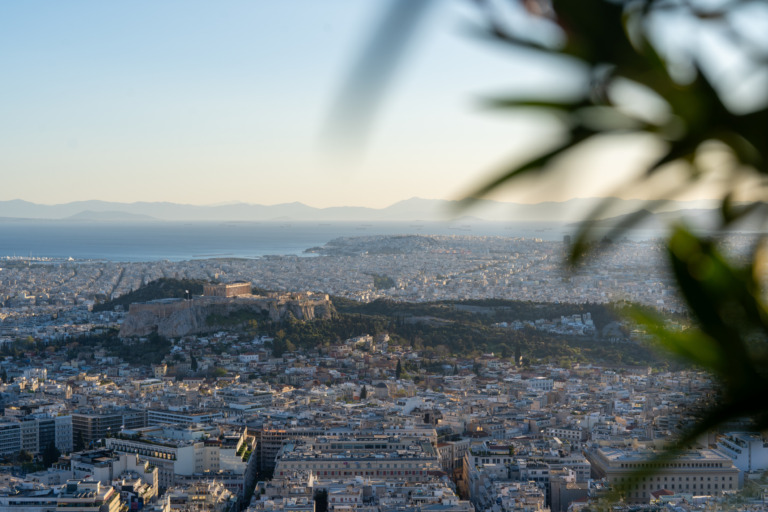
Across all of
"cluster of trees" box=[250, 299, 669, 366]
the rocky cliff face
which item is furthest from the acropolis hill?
"cluster of trees" box=[250, 299, 669, 366]

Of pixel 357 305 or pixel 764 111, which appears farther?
pixel 357 305

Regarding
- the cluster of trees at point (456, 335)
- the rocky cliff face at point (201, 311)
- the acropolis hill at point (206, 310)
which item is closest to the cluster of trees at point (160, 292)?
the acropolis hill at point (206, 310)

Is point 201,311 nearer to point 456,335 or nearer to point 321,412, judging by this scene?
point 456,335

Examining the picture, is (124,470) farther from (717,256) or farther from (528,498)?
(717,256)

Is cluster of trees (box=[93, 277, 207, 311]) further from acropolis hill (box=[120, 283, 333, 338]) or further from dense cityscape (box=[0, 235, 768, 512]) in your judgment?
acropolis hill (box=[120, 283, 333, 338])

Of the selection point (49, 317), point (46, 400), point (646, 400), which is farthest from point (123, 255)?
point (646, 400)

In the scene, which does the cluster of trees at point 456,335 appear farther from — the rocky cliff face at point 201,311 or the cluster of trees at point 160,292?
the cluster of trees at point 160,292
